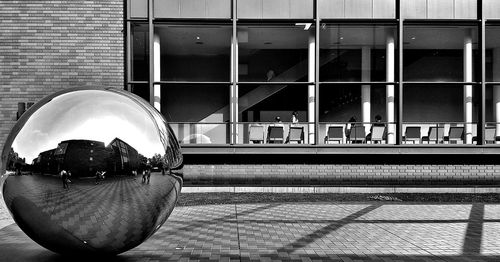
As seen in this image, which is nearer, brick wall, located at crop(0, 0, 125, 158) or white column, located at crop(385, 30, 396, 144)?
brick wall, located at crop(0, 0, 125, 158)

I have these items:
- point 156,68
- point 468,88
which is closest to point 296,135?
point 156,68

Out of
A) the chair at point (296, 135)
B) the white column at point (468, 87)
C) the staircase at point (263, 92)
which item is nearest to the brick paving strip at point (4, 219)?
the staircase at point (263, 92)

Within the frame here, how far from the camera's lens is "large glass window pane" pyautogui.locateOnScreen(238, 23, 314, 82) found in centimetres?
1491

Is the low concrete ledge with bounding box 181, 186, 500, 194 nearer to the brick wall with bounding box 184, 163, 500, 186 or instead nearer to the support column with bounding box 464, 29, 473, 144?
the brick wall with bounding box 184, 163, 500, 186

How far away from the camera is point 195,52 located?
15750 millimetres

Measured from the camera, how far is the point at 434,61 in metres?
17.0

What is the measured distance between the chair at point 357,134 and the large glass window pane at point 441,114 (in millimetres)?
1189

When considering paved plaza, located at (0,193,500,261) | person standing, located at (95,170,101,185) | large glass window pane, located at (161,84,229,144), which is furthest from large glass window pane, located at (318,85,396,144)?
person standing, located at (95,170,101,185)

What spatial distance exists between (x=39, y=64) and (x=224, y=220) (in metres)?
8.24

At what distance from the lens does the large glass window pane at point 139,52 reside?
1434 centimetres

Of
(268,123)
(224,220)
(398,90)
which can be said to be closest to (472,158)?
(398,90)

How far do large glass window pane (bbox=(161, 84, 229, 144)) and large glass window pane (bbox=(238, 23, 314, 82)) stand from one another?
40.4 inches

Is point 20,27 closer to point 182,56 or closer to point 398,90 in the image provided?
point 182,56

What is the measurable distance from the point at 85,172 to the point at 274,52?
11.7 meters
